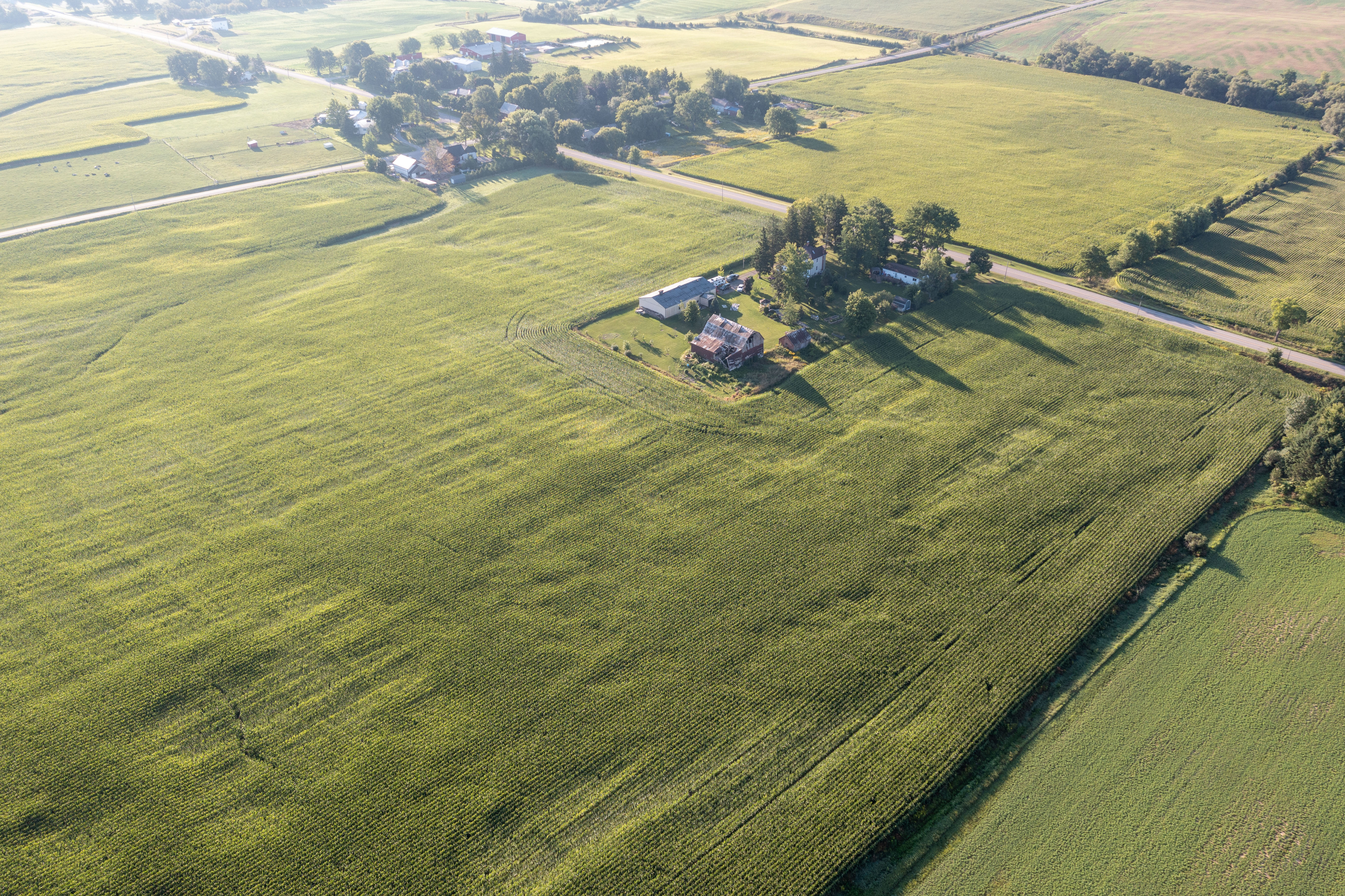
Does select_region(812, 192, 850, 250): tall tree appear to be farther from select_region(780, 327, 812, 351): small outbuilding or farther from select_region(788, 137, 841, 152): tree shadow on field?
select_region(788, 137, 841, 152): tree shadow on field

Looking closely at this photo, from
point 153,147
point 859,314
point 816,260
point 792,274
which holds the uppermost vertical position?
point 816,260

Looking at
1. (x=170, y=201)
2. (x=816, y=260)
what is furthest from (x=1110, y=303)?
(x=170, y=201)

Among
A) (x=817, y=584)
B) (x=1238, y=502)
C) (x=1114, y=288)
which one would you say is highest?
(x=1114, y=288)

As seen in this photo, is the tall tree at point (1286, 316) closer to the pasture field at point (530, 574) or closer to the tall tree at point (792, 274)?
the pasture field at point (530, 574)

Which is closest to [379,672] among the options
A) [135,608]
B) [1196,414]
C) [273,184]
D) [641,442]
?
[135,608]

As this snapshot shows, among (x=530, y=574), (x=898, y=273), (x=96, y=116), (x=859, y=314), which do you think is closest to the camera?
(x=530, y=574)

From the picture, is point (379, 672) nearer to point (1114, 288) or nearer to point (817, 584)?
point (817, 584)

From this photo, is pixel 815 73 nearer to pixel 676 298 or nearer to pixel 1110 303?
pixel 1110 303
